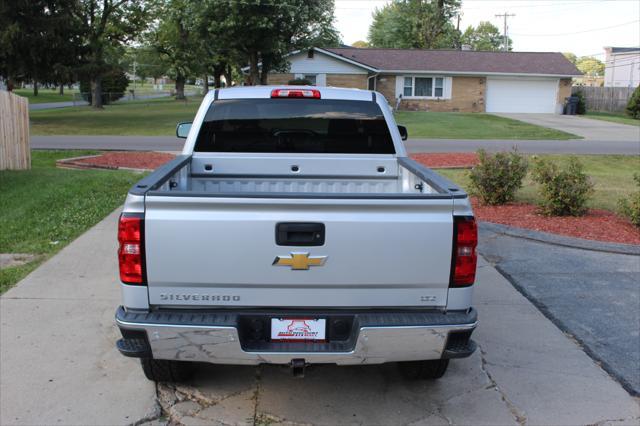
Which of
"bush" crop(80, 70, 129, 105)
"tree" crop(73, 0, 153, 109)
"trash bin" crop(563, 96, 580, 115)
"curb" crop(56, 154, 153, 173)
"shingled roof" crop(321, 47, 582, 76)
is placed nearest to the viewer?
"curb" crop(56, 154, 153, 173)

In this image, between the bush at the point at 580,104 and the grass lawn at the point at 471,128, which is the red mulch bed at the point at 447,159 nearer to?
the grass lawn at the point at 471,128

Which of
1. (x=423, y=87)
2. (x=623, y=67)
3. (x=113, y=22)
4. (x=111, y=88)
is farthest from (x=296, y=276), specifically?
(x=623, y=67)

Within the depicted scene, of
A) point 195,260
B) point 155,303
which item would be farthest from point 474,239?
point 155,303

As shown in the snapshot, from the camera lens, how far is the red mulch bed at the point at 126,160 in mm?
14672

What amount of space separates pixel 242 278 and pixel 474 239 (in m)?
1.29

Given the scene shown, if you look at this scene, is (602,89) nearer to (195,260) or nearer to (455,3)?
(455,3)

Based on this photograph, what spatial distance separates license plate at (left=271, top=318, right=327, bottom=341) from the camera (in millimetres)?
3543

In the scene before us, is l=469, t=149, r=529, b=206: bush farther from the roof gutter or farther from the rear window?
the roof gutter

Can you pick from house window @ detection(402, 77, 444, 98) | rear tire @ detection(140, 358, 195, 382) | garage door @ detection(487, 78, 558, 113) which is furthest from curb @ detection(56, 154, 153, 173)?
garage door @ detection(487, 78, 558, 113)

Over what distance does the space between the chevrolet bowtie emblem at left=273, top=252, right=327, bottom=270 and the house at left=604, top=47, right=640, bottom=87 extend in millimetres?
66568

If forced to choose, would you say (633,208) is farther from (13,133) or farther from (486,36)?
(486,36)

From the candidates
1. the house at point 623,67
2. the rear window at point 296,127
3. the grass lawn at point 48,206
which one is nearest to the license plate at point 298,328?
the rear window at point 296,127

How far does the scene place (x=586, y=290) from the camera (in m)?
6.42

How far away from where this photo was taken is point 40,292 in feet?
20.0
